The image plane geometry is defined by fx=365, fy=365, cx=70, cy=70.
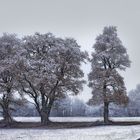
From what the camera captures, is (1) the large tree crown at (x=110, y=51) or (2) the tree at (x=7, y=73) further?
(1) the large tree crown at (x=110, y=51)

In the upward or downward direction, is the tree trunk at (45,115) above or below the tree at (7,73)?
below

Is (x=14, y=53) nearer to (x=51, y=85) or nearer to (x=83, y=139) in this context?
(x=51, y=85)

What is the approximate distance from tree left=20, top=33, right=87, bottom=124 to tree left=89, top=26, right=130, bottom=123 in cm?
270

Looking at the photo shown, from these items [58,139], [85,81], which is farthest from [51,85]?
[58,139]

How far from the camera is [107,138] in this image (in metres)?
31.3

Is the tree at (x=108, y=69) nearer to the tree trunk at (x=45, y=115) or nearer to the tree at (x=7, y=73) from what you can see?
the tree trunk at (x=45, y=115)

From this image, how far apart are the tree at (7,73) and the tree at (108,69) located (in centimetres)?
1249

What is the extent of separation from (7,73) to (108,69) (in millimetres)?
15937

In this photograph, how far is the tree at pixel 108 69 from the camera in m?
57.2

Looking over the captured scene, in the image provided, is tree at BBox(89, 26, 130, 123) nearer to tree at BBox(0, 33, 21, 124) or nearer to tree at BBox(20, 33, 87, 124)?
tree at BBox(20, 33, 87, 124)

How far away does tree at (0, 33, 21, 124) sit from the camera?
55250mm

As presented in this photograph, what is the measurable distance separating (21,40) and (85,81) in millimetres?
12071

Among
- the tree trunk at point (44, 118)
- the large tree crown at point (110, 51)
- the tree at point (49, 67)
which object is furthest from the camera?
the large tree crown at point (110, 51)

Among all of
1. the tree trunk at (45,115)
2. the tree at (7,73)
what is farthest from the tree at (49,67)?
the tree at (7,73)
